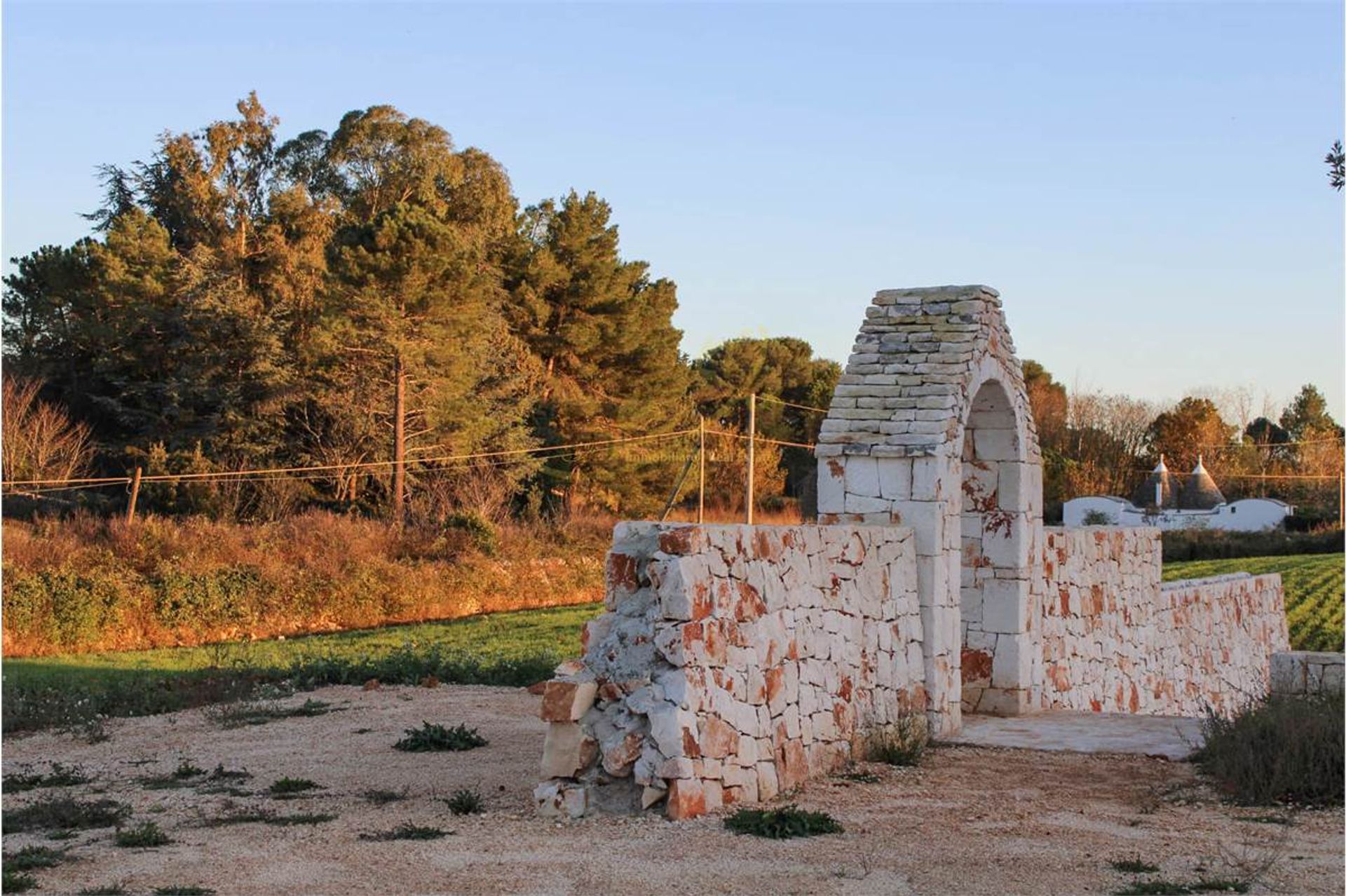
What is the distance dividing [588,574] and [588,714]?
25.1 meters

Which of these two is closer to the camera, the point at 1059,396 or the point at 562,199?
the point at 562,199

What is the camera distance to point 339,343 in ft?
117

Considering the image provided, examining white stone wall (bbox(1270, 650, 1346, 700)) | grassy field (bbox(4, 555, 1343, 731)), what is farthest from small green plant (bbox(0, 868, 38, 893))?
white stone wall (bbox(1270, 650, 1346, 700))

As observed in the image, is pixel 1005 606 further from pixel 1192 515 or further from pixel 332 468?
pixel 1192 515

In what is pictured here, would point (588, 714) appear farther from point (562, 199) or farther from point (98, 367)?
point (562, 199)

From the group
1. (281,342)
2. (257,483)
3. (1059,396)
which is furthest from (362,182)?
(1059,396)

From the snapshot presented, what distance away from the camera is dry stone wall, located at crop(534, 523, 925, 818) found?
760 cm

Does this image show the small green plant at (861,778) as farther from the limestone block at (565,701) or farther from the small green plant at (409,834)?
the small green plant at (409,834)

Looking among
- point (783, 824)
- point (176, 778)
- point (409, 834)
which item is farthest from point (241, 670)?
point (783, 824)

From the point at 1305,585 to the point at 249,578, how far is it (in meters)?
25.9

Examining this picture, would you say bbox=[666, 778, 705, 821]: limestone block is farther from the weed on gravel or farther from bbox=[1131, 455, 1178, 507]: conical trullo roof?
bbox=[1131, 455, 1178, 507]: conical trullo roof

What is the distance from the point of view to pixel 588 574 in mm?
32781

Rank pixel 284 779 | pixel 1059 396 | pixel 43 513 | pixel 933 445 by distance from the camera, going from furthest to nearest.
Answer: pixel 1059 396 → pixel 43 513 → pixel 933 445 → pixel 284 779

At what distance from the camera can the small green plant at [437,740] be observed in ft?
32.5
